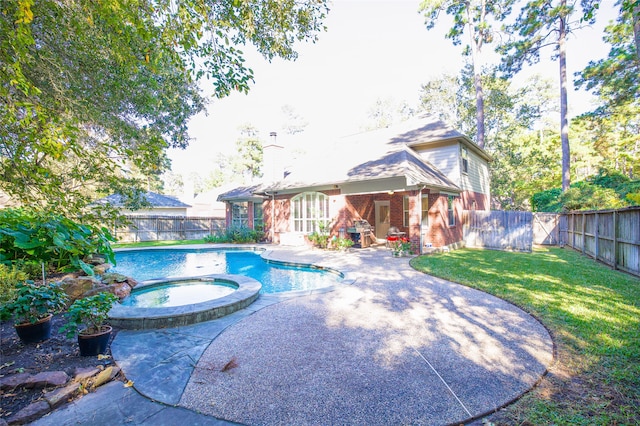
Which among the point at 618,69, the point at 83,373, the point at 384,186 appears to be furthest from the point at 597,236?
the point at 83,373

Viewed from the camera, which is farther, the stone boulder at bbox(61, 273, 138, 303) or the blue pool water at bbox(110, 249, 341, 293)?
the blue pool water at bbox(110, 249, 341, 293)

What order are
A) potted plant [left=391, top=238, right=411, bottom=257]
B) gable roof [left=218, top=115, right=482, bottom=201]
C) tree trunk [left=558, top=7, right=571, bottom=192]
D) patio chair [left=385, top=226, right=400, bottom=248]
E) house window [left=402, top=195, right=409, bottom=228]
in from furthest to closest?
1. tree trunk [left=558, top=7, right=571, bottom=192]
2. house window [left=402, top=195, right=409, bottom=228]
3. patio chair [left=385, top=226, right=400, bottom=248]
4. gable roof [left=218, top=115, right=482, bottom=201]
5. potted plant [left=391, top=238, right=411, bottom=257]

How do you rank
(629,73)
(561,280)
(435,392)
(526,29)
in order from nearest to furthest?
(435,392) → (561,280) → (629,73) → (526,29)

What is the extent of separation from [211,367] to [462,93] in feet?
103

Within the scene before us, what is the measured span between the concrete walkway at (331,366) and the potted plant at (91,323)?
0.98 feet

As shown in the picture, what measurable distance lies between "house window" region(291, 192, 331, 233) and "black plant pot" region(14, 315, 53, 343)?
1135 cm

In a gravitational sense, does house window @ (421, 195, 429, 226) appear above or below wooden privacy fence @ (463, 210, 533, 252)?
above

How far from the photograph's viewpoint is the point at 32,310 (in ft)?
12.4

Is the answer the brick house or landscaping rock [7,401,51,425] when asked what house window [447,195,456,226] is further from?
landscaping rock [7,401,51,425]

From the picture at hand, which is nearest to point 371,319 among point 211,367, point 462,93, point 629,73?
point 211,367

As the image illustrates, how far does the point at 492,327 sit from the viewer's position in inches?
169

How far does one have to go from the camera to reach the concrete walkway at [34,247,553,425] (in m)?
2.53

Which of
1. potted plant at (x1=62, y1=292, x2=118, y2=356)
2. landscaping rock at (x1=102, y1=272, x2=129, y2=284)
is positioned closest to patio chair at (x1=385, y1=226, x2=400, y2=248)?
landscaping rock at (x1=102, y1=272, x2=129, y2=284)

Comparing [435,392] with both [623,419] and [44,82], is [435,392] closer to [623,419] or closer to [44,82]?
[623,419]
